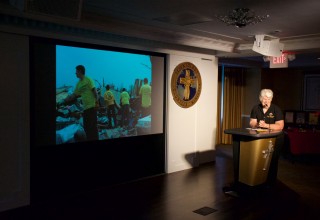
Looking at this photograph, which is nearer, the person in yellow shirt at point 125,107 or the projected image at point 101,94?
the projected image at point 101,94

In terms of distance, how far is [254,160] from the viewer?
4.66 m

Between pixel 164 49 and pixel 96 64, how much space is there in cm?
150

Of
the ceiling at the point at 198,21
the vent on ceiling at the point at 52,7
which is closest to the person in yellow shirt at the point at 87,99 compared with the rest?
the ceiling at the point at 198,21

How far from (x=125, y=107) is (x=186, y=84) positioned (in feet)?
5.23

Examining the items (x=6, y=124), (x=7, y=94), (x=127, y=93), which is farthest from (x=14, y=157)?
(x=127, y=93)

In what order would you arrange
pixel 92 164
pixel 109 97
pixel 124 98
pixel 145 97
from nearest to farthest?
pixel 92 164 < pixel 109 97 < pixel 124 98 < pixel 145 97

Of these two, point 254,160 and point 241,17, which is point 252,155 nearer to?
point 254,160

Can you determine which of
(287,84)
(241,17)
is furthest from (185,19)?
(287,84)

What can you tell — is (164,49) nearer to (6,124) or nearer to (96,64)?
(96,64)

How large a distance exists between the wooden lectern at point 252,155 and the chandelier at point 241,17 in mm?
1499

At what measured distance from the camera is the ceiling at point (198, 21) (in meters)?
4.00

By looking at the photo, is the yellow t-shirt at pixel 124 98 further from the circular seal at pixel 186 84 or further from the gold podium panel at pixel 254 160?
the gold podium panel at pixel 254 160

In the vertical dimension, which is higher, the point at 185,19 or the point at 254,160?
the point at 185,19

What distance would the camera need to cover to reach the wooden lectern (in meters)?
4.62
